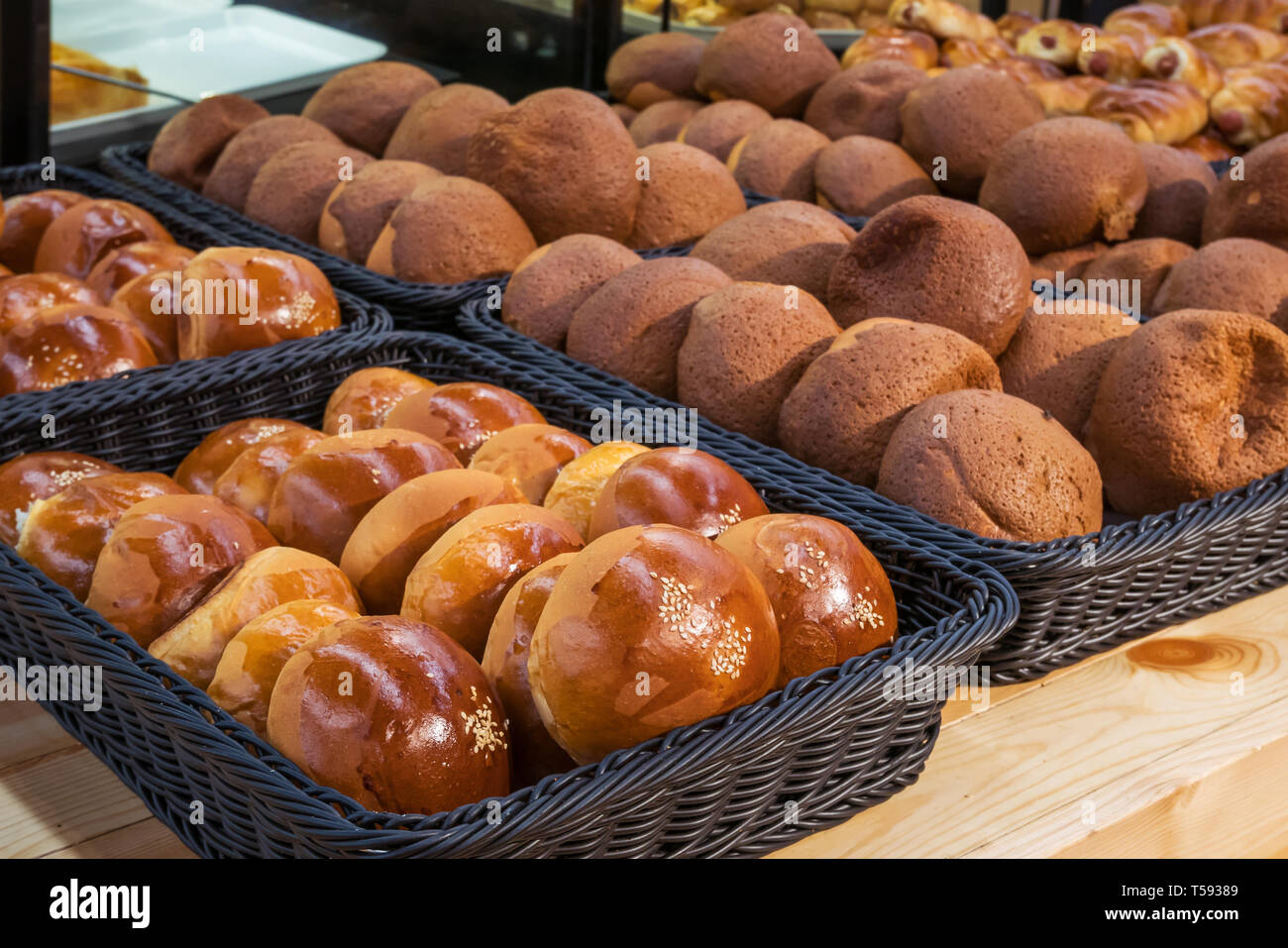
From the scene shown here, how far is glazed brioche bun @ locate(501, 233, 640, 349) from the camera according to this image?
186cm

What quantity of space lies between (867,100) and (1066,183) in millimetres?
649

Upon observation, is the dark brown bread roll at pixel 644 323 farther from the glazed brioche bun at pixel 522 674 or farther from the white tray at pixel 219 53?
the white tray at pixel 219 53

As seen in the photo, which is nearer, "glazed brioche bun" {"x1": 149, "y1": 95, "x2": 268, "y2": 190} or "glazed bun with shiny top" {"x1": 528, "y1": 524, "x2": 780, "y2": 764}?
"glazed bun with shiny top" {"x1": 528, "y1": 524, "x2": 780, "y2": 764}

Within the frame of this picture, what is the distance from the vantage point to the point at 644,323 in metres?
1.72

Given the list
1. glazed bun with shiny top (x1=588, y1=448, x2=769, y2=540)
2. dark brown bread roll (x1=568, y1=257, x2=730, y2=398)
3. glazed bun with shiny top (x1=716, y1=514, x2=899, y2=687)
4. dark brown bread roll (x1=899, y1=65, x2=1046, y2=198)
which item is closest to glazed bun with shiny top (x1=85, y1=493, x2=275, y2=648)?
glazed bun with shiny top (x1=588, y1=448, x2=769, y2=540)

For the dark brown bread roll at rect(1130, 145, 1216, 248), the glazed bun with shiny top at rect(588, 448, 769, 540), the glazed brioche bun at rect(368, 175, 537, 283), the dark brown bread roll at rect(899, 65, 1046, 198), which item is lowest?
the glazed bun with shiny top at rect(588, 448, 769, 540)

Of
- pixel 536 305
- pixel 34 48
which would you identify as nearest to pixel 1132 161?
pixel 536 305

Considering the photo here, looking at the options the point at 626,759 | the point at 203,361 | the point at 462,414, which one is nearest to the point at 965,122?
the point at 462,414

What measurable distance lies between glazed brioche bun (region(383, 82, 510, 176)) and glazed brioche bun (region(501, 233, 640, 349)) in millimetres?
539

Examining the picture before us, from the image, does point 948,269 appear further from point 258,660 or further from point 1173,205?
point 258,660

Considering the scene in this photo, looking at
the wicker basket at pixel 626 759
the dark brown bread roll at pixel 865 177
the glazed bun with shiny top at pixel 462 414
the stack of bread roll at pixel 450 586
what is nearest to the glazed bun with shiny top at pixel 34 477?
the stack of bread roll at pixel 450 586

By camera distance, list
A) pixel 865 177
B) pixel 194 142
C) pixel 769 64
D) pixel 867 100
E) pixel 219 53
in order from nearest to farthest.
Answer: pixel 865 177 → pixel 194 142 → pixel 867 100 → pixel 769 64 → pixel 219 53

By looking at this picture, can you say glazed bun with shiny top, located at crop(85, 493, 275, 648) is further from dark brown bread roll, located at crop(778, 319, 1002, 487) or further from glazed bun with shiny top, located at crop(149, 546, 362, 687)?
dark brown bread roll, located at crop(778, 319, 1002, 487)

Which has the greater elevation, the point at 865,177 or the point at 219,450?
the point at 865,177
